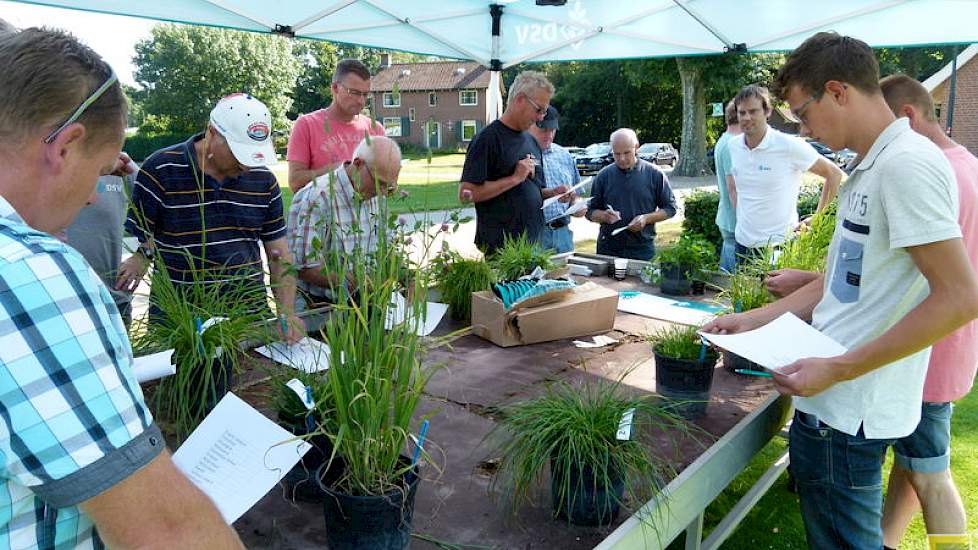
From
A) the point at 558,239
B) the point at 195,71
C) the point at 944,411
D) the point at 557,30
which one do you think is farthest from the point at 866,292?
the point at 195,71

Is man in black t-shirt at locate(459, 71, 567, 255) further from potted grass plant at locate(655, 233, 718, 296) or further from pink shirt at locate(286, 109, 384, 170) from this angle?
potted grass plant at locate(655, 233, 718, 296)

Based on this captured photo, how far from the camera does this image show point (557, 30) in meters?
6.32

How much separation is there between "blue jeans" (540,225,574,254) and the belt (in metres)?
0.03

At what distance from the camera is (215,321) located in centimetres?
171

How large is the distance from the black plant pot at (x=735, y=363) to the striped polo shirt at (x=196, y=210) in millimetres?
1840

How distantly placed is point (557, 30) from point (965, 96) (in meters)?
27.6

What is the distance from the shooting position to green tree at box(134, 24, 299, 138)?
3519 centimetres

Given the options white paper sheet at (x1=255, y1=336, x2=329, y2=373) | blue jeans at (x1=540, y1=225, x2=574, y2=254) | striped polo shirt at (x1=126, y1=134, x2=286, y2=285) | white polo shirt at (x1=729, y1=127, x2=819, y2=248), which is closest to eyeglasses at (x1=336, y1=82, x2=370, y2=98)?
striped polo shirt at (x1=126, y1=134, x2=286, y2=285)

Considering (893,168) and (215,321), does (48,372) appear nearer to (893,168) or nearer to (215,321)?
(215,321)

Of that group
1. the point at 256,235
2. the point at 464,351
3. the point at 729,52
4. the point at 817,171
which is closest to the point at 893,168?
the point at 464,351

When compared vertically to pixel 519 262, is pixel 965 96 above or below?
above

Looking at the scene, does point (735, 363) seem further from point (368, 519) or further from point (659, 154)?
point (659, 154)

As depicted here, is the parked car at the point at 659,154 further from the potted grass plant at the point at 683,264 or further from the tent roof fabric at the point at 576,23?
the potted grass plant at the point at 683,264

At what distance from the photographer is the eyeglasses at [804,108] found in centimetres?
174
